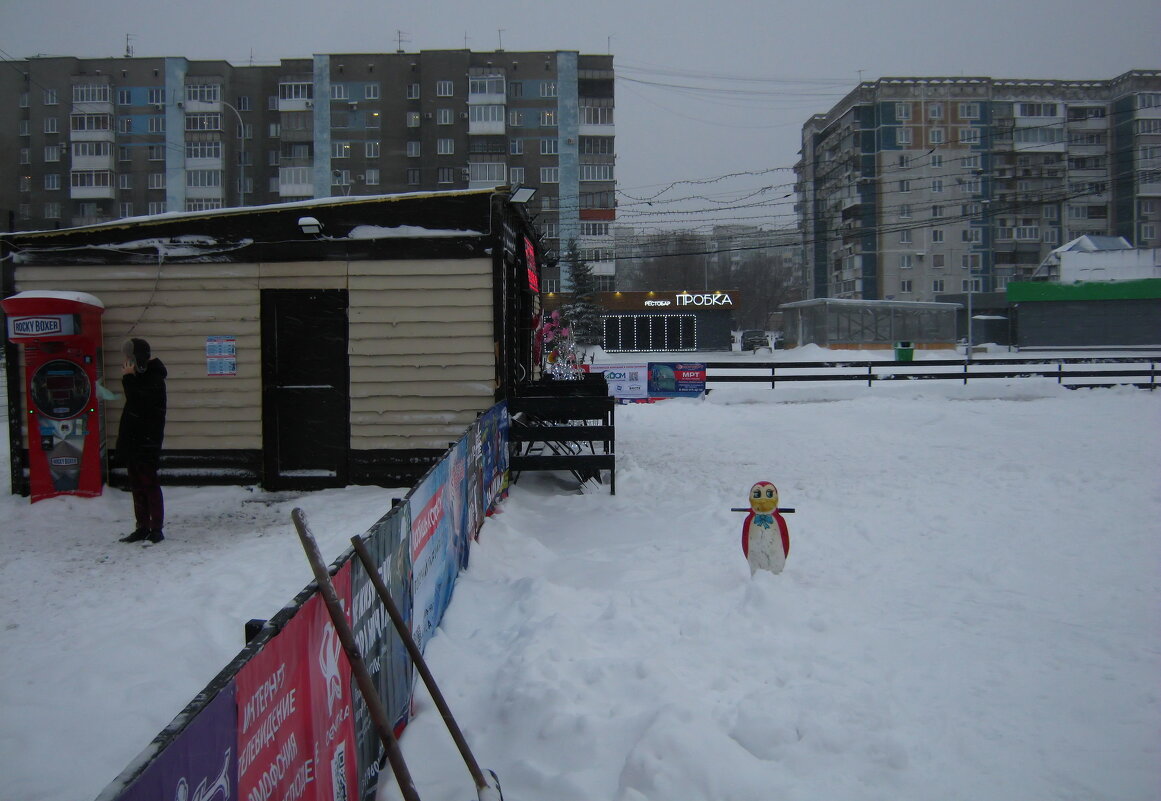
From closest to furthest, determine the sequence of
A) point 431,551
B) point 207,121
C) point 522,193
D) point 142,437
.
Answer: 1. point 431,551
2. point 142,437
3. point 522,193
4. point 207,121

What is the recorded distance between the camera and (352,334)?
9078mm

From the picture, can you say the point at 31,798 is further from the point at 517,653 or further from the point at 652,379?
the point at 652,379

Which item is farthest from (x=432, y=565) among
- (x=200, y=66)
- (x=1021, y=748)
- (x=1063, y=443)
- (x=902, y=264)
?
(x=902, y=264)

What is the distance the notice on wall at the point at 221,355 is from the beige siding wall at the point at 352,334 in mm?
59

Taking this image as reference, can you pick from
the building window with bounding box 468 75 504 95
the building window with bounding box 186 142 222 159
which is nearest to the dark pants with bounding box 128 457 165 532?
the building window with bounding box 468 75 504 95

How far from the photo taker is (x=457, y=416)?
9.12 meters

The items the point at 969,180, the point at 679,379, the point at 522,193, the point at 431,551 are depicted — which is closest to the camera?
the point at 431,551

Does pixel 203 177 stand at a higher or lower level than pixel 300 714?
higher

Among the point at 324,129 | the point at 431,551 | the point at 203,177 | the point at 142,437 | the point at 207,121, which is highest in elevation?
the point at 207,121

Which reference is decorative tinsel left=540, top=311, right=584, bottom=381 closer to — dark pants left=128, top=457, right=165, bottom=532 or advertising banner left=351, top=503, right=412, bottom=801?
dark pants left=128, top=457, right=165, bottom=532

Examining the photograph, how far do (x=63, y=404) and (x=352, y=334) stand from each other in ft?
10.5

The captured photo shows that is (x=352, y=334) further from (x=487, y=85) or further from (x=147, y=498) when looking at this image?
(x=487, y=85)

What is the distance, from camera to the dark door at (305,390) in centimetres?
913

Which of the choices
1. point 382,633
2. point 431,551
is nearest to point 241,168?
point 431,551
